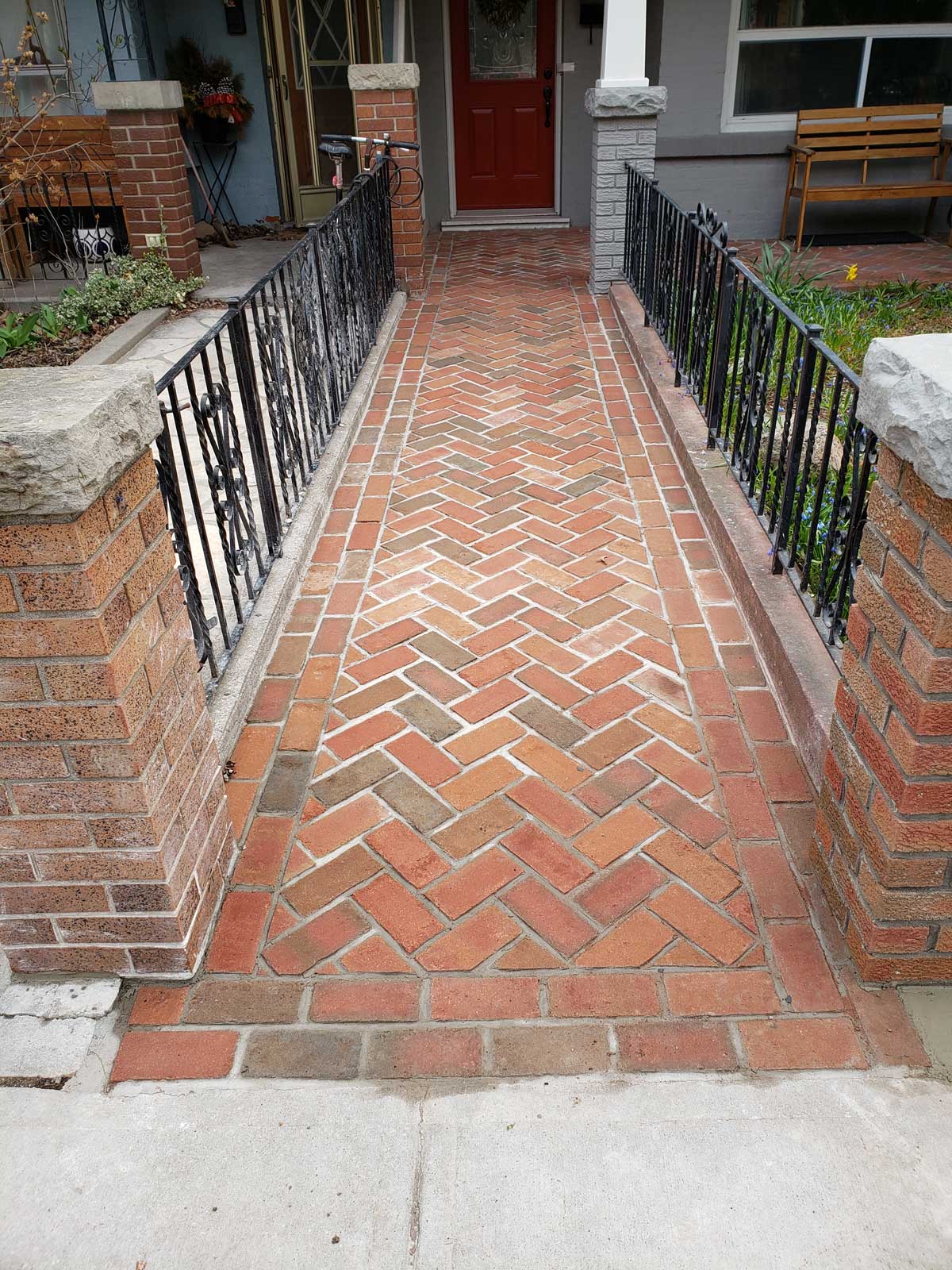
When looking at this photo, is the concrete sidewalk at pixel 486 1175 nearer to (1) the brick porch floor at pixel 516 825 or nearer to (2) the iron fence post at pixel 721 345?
(1) the brick porch floor at pixel 516 825

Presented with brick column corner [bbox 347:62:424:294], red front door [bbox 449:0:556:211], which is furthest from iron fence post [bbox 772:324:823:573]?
red front door [bbox 449:0:556:211]

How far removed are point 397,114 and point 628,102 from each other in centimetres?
160

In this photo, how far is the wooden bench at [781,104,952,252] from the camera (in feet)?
25.6

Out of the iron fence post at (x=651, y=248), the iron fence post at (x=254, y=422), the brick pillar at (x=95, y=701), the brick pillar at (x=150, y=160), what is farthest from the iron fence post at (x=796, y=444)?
the brick pillar at (x=150, y=160)

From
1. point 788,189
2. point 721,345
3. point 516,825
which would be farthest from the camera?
point 788,189

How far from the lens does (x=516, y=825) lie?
236 centimetres

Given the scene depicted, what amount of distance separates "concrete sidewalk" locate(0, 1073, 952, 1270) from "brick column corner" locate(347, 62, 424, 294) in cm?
630

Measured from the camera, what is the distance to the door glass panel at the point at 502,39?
8.65m

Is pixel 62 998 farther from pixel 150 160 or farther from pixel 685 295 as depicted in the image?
pixel 150 160

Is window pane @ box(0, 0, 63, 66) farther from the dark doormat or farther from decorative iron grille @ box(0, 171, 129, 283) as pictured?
the dark doormat

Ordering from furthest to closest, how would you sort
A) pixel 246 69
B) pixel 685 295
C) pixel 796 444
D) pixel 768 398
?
1. pixel 246 69
2. pixel 685 295
3. pixel 768 398
4. pixel 796 444

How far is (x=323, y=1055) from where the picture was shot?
6.01 ft

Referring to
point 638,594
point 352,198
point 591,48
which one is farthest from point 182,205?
point 638,594

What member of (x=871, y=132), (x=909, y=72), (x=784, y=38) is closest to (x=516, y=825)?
(x=871, y=132)
